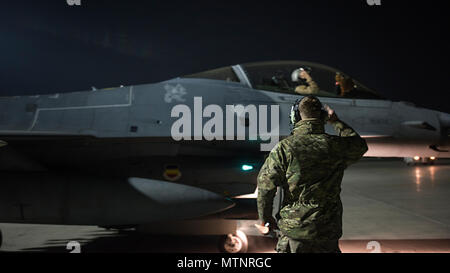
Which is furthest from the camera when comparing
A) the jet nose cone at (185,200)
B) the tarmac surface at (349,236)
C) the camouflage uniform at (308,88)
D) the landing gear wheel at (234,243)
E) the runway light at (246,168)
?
the camouflage uniform at (308,88)

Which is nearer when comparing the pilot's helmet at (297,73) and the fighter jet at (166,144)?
the fighter jet at (166,144)

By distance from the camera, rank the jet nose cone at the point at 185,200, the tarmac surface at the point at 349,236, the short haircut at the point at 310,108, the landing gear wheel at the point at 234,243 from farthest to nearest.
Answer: the tarmac surface at the point at 349,236 < the landing gear wheel at the point at 234,243 < the jet nose cone at the point at 185,200 < the short haircut at the point at 310,108

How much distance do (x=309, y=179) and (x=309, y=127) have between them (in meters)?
0.37

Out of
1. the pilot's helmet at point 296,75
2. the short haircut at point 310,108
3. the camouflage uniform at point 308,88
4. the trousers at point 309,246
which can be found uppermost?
the pilot's helmet at point 296,75

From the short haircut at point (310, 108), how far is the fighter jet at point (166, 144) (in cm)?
259

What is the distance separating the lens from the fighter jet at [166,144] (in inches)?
203

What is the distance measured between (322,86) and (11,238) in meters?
5.59

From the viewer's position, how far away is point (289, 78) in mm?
6051

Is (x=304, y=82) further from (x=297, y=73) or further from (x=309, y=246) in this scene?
(x=309, y=246)

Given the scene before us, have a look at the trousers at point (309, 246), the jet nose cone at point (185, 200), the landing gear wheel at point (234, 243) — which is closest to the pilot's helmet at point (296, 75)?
the jet nose cone at point (185, 200)

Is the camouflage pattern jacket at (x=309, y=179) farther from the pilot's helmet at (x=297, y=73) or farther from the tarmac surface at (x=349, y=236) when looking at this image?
the pilot's helmet at (x=297, y=73)

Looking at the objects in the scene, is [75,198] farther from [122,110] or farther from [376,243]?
[376,243]

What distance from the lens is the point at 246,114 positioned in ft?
18.5

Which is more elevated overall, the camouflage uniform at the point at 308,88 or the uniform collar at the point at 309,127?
the camouflage uniform at the point at 308,88
